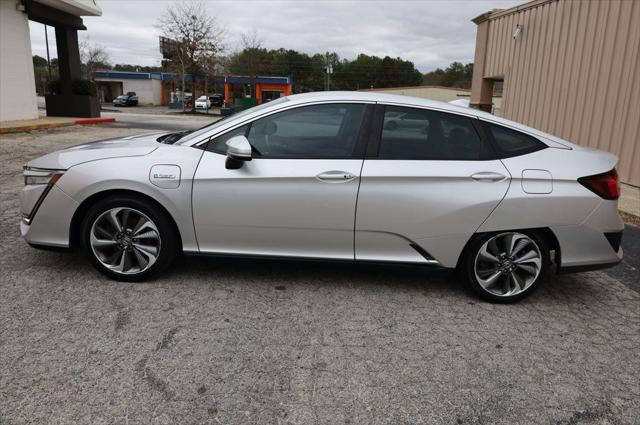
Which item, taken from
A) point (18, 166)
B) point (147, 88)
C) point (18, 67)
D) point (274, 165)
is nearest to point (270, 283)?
point (274, 165)

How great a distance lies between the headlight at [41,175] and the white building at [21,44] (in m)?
13.8

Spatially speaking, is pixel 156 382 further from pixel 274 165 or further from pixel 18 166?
pixel 18 166

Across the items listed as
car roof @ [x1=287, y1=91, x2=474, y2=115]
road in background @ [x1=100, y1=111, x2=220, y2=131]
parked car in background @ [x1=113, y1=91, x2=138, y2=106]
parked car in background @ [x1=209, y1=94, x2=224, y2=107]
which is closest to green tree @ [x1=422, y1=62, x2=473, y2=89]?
parked car in background @ [x1=209, y1=94, x2=224, y2=107]

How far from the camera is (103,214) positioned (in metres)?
3.76

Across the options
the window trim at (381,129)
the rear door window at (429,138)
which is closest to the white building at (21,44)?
the window trim at (381,129)

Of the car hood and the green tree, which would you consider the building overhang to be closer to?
the car hood

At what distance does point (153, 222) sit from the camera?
3.76 metres

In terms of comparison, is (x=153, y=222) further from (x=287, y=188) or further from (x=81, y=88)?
(x=81, y=88)

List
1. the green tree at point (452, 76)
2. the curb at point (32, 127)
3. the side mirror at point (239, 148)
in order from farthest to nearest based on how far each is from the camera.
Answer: the green tree at point (452, 76)
the curb at point (32, 127)
the side mirror at point (239, 148)

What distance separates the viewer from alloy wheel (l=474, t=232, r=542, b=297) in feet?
12.3

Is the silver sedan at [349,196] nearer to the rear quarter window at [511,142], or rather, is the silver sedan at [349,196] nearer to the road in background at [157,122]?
the rear quarter window at [511,142]

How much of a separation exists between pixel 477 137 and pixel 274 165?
1.61 meters

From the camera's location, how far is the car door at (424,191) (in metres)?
3.65

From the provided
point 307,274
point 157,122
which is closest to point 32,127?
point 157,122
